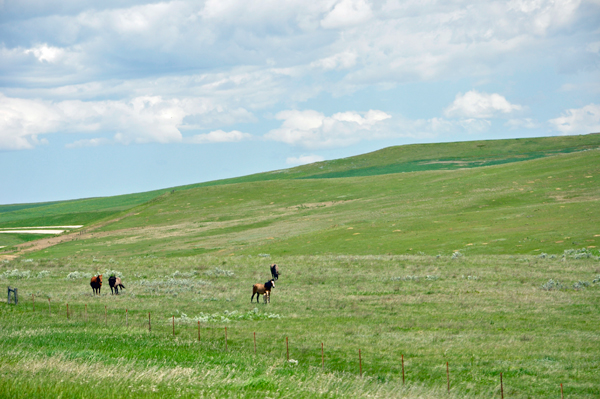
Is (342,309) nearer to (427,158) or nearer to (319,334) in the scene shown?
(319,334)

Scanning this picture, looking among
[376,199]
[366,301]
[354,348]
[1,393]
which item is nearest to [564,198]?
[376,199]

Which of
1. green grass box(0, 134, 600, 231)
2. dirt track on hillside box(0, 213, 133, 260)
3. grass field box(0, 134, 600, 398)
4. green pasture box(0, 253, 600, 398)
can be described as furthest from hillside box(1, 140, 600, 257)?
green grass box(0, 134, 600, 231)

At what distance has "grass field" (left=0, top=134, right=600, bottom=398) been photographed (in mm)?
14703

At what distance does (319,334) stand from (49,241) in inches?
3312

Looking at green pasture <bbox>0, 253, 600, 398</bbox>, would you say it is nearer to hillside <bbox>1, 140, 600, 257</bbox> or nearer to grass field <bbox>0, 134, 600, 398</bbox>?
grass field <bbox>0, 134, 600, 398</bbox>

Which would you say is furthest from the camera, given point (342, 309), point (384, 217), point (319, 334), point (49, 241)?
point (49, 241)

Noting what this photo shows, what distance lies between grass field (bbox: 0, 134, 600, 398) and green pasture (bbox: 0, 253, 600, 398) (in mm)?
95

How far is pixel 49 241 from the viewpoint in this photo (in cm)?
9356

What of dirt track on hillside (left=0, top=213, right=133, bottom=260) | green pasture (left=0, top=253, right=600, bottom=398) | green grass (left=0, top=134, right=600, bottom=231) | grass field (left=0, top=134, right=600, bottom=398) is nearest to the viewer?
green pasture (left=0, top=253, right=600, bottom=398)

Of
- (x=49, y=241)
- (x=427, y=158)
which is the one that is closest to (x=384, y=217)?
(x=49, y=241)

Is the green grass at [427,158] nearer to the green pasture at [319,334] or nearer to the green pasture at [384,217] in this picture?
the green pasture at [384,217]

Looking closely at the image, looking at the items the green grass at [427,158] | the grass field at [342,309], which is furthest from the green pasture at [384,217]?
the green grass at [427,158]

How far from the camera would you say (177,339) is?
2059 cm

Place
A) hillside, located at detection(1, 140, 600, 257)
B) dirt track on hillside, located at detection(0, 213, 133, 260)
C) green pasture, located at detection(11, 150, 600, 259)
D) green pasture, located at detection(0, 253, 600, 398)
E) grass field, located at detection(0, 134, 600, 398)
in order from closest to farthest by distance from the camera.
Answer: green pasture, located at detection(0, 253, 600, 398) < grass field, located at detection(0, 134, 600, 398) < green pasture, located at detection(11, 150, 600, 259) < hillside, located at detection(1, 140, 600, 257) < dirt track on hillside, located at detection(0, 213, 133, 260)
